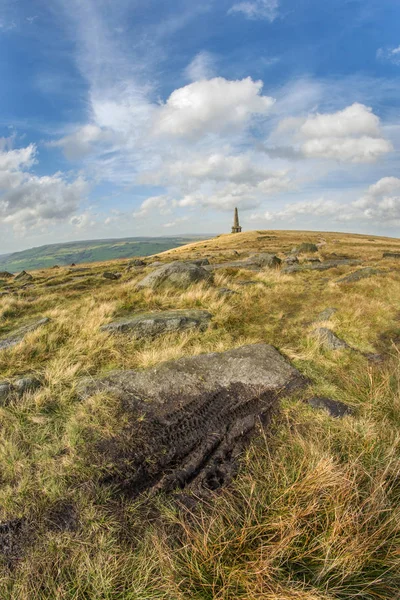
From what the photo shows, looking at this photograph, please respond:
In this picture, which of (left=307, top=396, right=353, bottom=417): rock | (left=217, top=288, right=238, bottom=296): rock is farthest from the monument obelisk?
(left=307, top=396, right=353, bottom=417): rock

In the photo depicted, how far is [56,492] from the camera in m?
3.41

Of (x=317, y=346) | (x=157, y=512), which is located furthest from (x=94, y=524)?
(x=317, y=346)

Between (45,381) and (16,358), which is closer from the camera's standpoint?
(45,381)

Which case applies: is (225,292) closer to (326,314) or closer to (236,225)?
(326,314)

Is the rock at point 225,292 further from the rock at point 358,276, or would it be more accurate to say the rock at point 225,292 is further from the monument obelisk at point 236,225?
the monument obelisk at point 236,225

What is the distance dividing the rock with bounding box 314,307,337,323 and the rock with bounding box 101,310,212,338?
3.80 metres

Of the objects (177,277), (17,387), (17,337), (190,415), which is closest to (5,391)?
(17,387)

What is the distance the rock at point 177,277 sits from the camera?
1385cm

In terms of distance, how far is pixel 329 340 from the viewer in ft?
24.7

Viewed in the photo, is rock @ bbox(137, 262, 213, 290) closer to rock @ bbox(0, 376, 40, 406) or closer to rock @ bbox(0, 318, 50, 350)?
rock @ bbox(0, 318, 50, 350)

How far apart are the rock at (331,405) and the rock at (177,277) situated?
9.17 meters

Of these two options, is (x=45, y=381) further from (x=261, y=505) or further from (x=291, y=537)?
(x=291, y=537)

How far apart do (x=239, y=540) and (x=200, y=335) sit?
18.8ft

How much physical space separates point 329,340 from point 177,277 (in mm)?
8208
